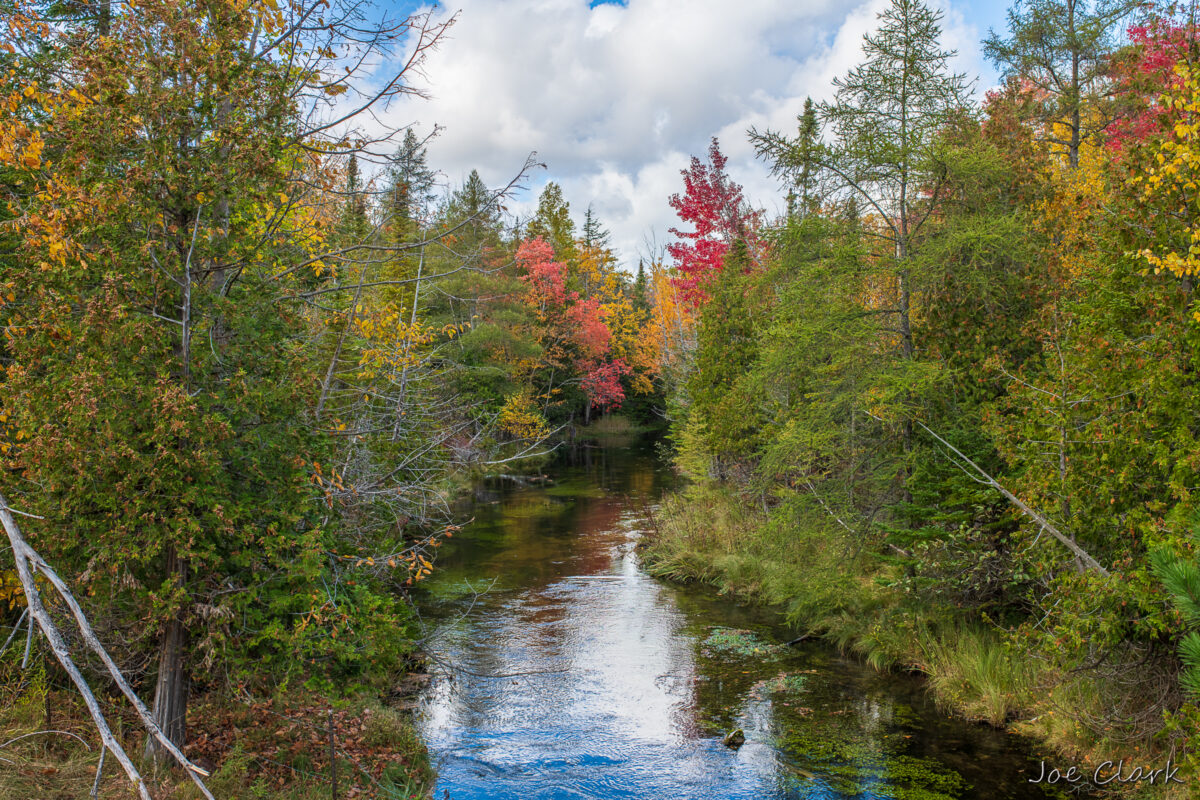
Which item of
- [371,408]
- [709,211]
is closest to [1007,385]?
[371,408]

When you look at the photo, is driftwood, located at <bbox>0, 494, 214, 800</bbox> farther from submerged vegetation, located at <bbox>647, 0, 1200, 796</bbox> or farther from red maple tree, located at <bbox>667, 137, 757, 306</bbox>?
red maple tree, located at <bbox>667, 137, 757, 306</bbox>

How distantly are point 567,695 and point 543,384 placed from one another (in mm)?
25376

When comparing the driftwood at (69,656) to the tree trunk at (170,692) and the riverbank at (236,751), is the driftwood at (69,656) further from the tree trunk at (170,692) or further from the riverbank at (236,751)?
the tree trunk at (170,692)

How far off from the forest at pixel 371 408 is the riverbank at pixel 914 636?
0.05 meters

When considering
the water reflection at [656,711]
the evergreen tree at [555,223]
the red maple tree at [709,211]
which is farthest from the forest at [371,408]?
the evergreen tree at [555,223]

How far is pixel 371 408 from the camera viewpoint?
7.32m

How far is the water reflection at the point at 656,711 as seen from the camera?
7090 millimetres

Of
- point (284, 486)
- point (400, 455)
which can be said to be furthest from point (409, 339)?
point (284, 486)

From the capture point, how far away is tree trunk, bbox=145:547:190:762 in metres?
5.07

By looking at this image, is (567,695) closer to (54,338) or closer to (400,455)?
(400,455)

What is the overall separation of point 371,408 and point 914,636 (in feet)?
24.5

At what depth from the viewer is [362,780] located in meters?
6.00

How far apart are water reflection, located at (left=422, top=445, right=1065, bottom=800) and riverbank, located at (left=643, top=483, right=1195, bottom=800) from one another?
1.23 ft

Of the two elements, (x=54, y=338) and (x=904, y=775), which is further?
(x=904, y=775)
